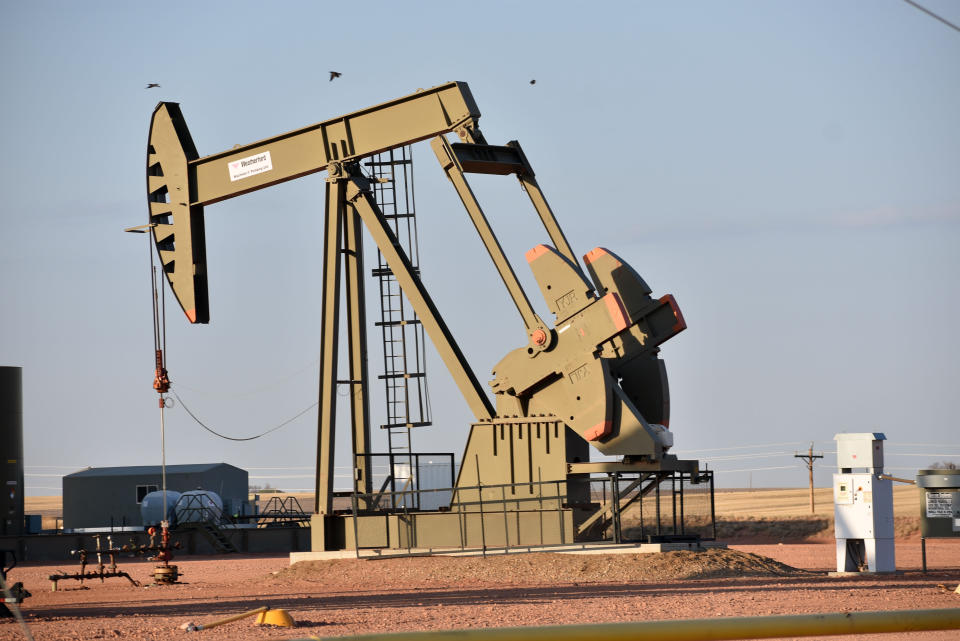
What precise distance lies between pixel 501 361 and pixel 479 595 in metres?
4.15

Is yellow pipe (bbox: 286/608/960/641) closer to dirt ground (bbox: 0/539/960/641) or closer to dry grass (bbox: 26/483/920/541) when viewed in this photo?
dirt ground (bbox: 0/539/960/641)

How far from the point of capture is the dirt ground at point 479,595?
9906 mm

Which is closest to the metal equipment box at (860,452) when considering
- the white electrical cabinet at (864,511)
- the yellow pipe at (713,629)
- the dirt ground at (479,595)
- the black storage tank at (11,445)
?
the white electrical cabinet at (864,511)

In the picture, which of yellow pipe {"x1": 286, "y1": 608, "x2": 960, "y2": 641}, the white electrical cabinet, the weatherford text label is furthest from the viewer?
the weatherford text label

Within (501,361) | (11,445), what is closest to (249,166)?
(501,361)

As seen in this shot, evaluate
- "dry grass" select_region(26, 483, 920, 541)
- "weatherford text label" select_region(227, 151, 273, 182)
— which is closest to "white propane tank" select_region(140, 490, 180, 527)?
"dry grass" select_region(26, 483, 920, 541)

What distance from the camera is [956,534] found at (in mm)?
24000

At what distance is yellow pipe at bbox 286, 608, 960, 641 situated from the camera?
2795 millimetres

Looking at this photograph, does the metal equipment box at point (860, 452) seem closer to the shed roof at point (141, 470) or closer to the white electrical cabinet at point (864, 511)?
the white electrical cabinet at point (864, 511)

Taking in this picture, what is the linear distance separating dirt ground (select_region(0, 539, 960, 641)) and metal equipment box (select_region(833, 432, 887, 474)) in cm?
132

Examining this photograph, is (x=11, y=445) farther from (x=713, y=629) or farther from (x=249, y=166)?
(x=713, y=629)

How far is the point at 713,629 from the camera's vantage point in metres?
2.89

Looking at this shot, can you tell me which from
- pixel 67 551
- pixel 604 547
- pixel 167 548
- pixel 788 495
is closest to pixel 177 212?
pixel 167 548

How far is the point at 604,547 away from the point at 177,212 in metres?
7.96
